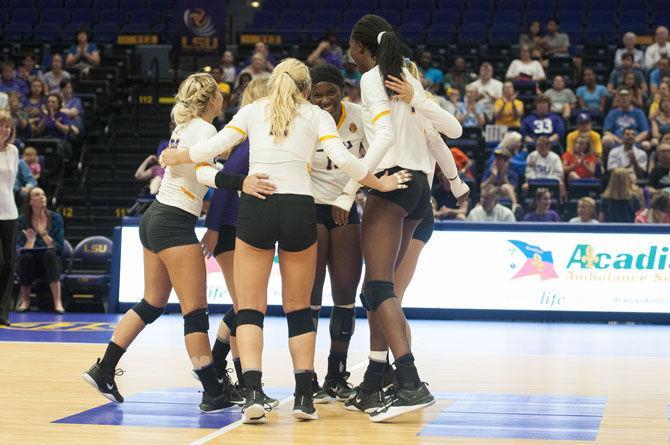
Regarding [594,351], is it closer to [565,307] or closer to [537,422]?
[565,307]

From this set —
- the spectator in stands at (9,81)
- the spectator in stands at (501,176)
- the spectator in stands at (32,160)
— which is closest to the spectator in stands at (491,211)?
the spectator in stands at (501,176)

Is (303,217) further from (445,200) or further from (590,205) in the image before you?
(445,200)

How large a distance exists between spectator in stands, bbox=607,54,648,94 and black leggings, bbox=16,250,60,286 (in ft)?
28.7

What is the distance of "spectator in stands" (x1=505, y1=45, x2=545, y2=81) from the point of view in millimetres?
17766

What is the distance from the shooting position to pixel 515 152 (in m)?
15.1

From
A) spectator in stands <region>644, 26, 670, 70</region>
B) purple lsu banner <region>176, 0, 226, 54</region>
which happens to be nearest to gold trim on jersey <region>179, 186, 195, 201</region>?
spectator in stands <region>644, 26, 670, 70</region>

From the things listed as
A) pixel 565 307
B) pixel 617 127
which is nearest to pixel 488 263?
pixel 565 307

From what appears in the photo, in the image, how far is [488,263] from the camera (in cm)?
1244

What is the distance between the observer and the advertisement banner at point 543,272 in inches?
479

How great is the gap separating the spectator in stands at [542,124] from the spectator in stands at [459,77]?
6.71 feet

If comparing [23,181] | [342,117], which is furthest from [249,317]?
[23,181]

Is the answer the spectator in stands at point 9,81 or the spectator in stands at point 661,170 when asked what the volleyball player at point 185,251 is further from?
the spectator in stands at point 9,81

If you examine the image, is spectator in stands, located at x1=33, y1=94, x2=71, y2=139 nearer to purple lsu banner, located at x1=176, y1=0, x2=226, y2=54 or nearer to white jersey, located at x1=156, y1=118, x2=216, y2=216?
purple lsu banner, located at x1=176, y1=0, x2=226, y2=54

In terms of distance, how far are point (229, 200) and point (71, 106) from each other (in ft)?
38.8
